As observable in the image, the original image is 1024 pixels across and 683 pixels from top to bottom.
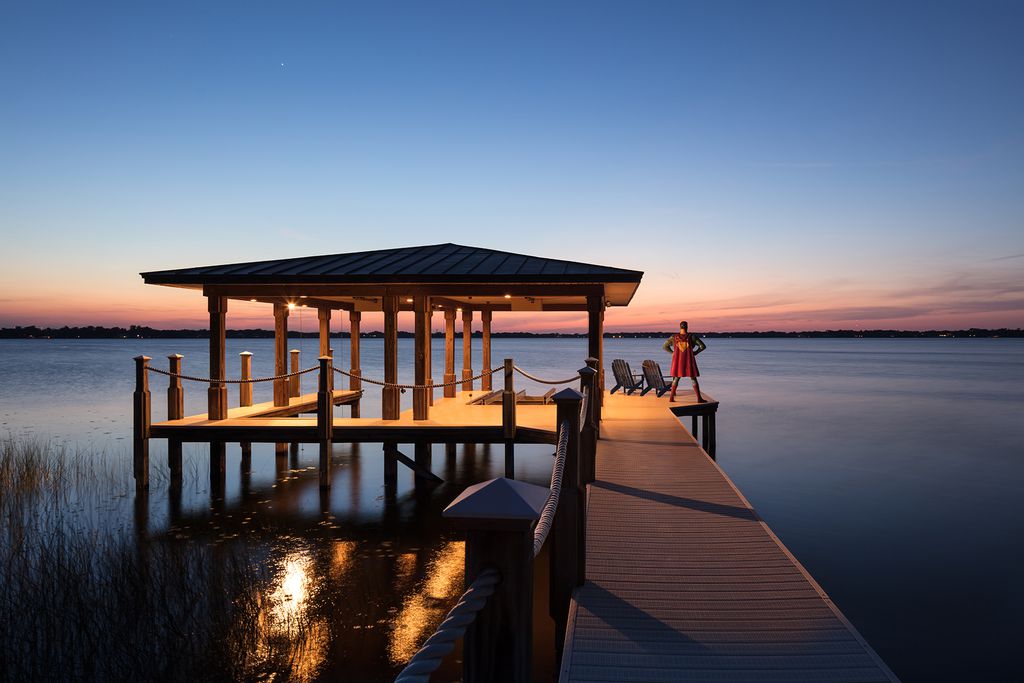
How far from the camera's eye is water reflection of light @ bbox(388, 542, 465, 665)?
6.41 m

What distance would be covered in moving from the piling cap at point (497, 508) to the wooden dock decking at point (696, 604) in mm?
2288

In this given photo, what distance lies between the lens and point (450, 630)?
5.27ft

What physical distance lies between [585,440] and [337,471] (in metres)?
9.58

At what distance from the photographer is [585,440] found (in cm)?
723

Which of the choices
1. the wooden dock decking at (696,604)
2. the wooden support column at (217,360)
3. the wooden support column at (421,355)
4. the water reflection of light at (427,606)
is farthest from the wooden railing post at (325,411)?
the wooden dock decking at (696,604)

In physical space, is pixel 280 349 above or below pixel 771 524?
above

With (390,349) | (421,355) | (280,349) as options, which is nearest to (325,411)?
(390,349)

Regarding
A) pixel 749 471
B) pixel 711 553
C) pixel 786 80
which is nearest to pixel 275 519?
pixel 711 553

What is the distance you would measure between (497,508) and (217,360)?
1160cm

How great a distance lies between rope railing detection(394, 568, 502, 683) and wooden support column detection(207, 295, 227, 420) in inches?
446

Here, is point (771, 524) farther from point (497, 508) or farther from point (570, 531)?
point (497, 508)

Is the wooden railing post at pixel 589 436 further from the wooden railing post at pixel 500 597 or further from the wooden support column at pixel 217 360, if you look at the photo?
the wooden support column at pixel 217 360

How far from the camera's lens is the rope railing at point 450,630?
4.76 ft

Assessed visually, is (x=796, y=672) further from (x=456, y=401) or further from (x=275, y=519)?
(x=456, y=401)
